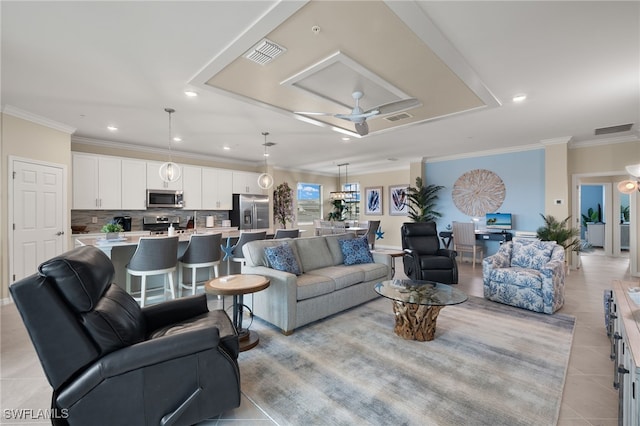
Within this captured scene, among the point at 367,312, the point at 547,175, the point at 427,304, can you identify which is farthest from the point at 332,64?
the point at 547,175

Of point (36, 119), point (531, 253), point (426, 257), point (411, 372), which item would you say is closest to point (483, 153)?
point (531, 253)

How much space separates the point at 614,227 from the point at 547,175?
3.90m

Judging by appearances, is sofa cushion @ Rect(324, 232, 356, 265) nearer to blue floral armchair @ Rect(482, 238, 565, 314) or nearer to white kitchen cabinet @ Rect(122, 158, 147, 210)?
blue floral armchair @ Rect(482, 238, 565, 314)

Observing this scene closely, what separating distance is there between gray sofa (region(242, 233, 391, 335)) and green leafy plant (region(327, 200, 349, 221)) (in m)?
6.15

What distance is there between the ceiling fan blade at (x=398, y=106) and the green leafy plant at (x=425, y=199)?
13.2ft

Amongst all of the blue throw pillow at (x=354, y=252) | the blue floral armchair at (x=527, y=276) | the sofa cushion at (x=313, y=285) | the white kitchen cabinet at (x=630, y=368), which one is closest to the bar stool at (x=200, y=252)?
the sofa cushion at (x=313, y=285)

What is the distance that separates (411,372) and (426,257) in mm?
2632

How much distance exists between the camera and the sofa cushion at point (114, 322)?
1465 mm

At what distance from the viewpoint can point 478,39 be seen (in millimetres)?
2447

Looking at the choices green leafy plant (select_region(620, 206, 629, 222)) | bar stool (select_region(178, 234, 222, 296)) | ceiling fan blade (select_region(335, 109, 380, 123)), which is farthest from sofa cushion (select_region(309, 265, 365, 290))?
green leafy plant (select_region(620, 206, 629, 222))

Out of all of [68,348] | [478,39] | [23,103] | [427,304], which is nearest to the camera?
[68,348]

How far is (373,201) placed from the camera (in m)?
10.2

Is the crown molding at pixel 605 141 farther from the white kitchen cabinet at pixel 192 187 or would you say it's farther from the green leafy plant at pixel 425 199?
the white kitchen cabinet at pixel 192 187

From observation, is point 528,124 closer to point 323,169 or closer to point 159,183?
point 323,169
